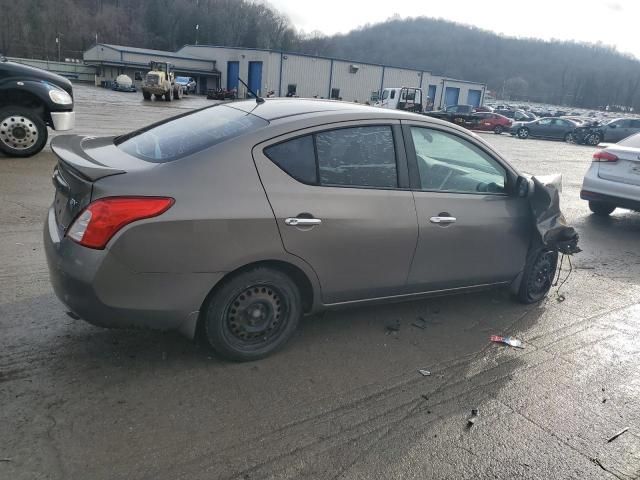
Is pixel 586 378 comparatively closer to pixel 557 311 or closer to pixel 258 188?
pixel 557 311

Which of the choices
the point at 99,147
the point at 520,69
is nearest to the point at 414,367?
the point at 99,147

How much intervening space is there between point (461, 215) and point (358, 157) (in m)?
0.97

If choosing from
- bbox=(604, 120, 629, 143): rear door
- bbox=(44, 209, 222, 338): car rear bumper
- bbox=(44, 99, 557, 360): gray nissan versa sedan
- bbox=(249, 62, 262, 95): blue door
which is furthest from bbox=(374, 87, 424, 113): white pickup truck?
bbox=(44, 209, 222, 338): car rear bumper

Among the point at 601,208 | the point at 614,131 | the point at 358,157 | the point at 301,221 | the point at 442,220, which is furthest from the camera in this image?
the point at 614,131

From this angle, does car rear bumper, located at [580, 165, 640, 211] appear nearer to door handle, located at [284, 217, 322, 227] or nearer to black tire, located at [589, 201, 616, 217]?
black tire, located at [589, 201, 616, 217]

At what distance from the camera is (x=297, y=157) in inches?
132

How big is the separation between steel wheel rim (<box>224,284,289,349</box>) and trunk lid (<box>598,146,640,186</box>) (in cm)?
684

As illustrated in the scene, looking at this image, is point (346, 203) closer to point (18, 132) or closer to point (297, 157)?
point (297, 157)

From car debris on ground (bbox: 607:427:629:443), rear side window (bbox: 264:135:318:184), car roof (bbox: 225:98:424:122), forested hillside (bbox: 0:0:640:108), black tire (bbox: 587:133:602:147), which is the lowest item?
car debris on ground (bbox: 607:427:629:443)

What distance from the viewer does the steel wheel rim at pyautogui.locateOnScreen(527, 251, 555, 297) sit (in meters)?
4.71

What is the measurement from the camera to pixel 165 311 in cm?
304

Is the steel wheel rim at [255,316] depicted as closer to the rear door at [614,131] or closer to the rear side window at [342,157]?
the rear side window at [342,157]

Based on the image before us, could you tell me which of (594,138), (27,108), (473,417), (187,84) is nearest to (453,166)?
(473,417)

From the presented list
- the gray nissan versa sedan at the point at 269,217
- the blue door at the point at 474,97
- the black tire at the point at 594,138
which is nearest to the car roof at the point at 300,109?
the gray nissan versa sedan at the point at 269,217
